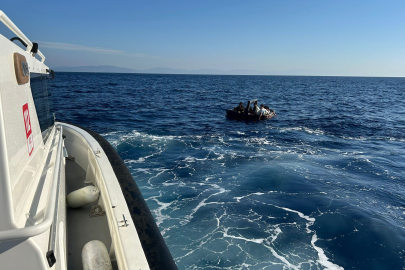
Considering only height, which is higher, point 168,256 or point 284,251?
point 168,256

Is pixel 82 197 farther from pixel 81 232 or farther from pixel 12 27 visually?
pixel 12 27

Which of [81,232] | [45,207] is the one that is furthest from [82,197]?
[45,207]

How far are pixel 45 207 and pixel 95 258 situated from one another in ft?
3.73

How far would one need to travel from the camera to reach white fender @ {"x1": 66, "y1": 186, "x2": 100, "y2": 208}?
167 inches

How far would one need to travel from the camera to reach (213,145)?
1616 cm

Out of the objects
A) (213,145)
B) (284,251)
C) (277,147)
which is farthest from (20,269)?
(277,147)

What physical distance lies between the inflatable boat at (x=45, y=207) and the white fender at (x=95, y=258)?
1 centimetres

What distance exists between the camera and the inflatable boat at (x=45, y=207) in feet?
5.58

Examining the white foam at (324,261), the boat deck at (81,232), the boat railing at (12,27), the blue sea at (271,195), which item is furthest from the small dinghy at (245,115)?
the boat railing at (12,27)

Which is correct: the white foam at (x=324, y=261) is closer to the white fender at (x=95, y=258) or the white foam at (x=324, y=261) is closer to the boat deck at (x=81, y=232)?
the boat deck at (x=81, y=232)

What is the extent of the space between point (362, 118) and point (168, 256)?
32.6 metres

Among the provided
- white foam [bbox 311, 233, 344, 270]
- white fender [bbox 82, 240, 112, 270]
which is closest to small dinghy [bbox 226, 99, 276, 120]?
white foam [bbox 311, 233, 344, 270]

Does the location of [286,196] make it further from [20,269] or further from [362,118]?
[362,118]

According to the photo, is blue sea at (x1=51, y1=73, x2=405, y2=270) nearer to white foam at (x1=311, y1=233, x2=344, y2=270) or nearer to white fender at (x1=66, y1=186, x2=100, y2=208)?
white foam at (x1=311, y1=233, x2=344, y2=270)
